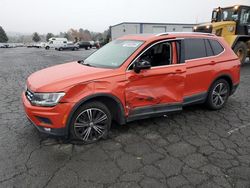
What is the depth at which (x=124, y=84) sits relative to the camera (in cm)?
355

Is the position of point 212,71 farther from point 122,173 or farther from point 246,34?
point 246,34

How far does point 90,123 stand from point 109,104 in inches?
18.4

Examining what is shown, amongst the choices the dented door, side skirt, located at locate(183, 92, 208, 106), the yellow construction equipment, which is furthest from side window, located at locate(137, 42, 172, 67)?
the yellow construction equipment

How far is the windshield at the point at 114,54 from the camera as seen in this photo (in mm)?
3832

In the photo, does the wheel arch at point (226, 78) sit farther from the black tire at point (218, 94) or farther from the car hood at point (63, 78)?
the car hood at point (63, 78)

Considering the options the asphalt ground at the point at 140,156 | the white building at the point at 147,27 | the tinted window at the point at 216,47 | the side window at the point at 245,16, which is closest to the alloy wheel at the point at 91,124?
the asphalt ground at the point at 140,156

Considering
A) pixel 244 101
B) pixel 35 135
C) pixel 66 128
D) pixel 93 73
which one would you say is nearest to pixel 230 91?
pixel 244 101

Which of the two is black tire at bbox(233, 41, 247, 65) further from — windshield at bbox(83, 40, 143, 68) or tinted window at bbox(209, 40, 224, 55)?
windshield at bbox(83, 40, 143, 68)

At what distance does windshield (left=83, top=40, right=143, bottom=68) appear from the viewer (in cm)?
383

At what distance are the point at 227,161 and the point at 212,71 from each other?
2.20 meters

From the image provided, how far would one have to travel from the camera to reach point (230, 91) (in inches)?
206

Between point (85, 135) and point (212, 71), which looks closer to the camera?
point (85, 135)

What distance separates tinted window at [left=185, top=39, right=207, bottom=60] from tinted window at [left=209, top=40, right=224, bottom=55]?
12.2 inches

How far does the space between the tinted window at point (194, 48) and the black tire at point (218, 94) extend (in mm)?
815
